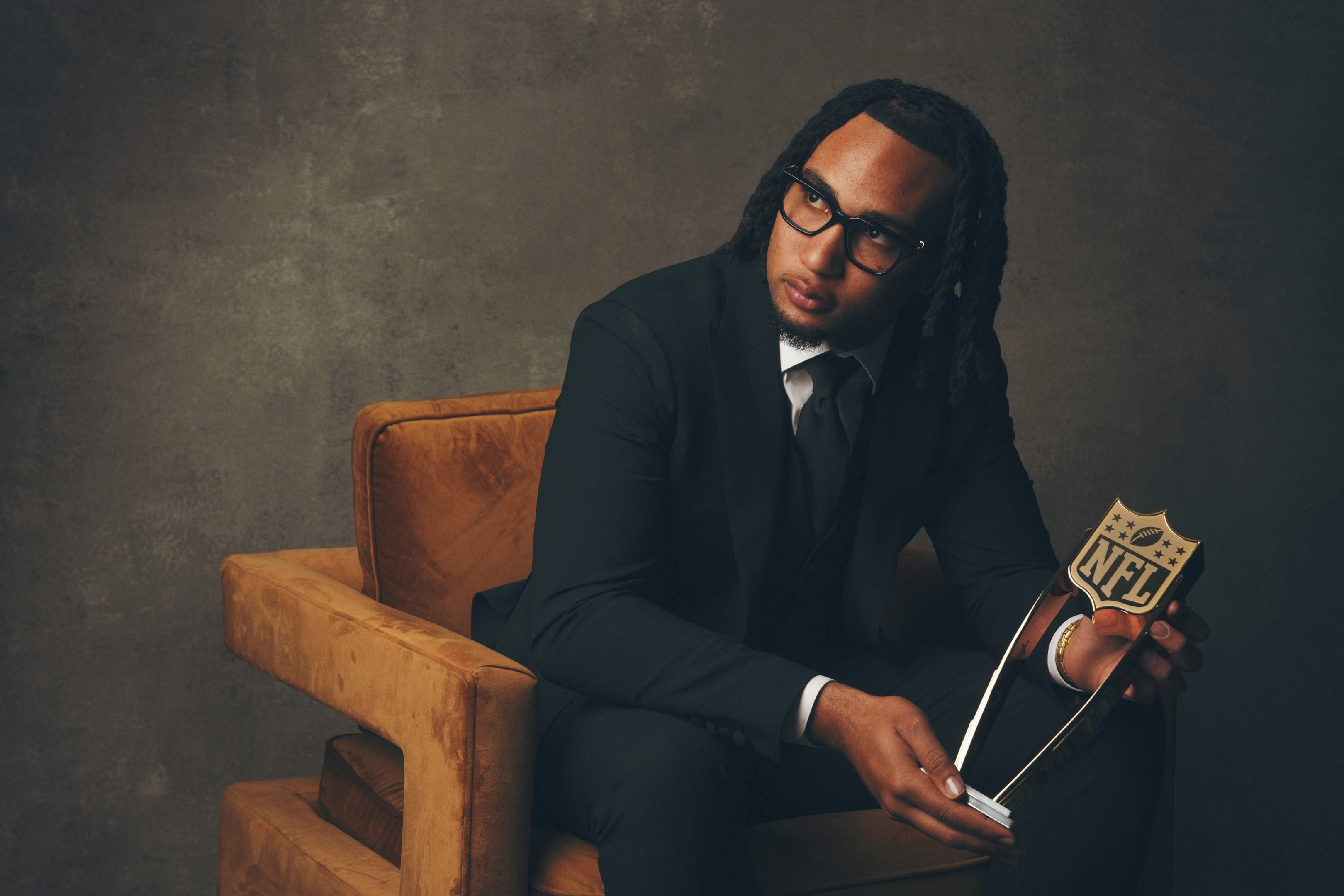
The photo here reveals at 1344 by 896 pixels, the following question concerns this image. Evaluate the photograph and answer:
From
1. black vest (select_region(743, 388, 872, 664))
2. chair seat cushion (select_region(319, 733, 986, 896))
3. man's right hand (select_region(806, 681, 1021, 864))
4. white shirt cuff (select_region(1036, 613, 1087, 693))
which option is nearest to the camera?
man's right hand (select_region(806, 681, 1021, 864))

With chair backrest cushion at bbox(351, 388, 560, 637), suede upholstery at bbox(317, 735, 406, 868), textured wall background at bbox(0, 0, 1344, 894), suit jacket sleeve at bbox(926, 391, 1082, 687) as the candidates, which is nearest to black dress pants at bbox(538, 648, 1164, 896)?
suit jacket sleeve at bbox(926, 391, 1082, 687)

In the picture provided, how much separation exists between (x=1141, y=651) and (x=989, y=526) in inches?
18.6

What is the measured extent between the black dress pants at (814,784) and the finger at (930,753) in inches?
6.3

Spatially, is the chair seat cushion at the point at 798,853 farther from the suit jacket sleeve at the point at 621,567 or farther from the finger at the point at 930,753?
the finger at the point at 930,753

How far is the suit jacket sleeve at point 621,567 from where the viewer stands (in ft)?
3.94

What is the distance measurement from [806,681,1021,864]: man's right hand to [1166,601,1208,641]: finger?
291 millimetres

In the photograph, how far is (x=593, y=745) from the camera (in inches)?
48.7

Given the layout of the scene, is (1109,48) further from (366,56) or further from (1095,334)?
(366,56)

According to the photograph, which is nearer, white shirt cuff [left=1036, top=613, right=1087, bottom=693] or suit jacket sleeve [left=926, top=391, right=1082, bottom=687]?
white shirt cuff [left=1036, top=613, right=1087, bottom=693]

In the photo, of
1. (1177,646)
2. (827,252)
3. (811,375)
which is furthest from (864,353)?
(1177,646)

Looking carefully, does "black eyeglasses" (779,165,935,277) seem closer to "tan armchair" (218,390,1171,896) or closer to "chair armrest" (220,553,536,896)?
"tan armchair" (218,390,1171,896)

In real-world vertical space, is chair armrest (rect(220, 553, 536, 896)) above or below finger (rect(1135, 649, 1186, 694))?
below

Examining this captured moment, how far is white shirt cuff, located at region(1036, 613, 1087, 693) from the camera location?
4.52 feet

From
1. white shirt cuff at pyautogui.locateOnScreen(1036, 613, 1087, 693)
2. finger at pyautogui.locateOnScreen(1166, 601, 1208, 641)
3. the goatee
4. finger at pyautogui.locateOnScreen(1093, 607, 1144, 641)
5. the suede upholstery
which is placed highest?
the goatee
